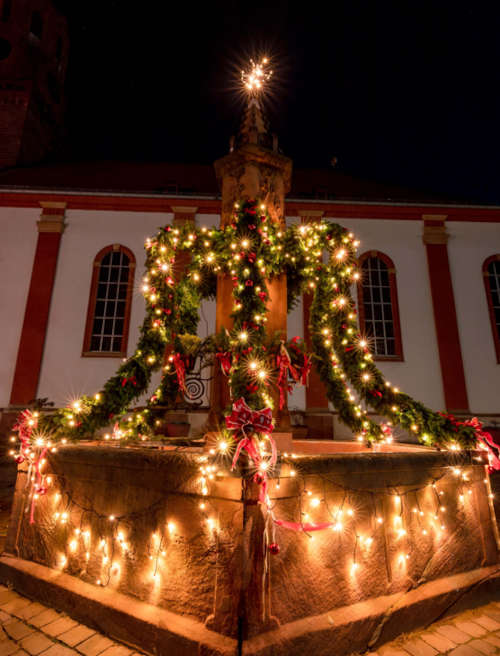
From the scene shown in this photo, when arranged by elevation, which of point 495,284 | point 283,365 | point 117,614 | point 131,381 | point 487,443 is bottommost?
point 117,614

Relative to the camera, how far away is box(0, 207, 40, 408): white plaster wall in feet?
33.3

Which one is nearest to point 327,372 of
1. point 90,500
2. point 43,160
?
point 90,500

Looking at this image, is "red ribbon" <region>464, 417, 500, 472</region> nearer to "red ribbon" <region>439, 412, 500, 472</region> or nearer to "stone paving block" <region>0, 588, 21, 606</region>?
"red ribbon" <region>439, 412, 500, 472</region>

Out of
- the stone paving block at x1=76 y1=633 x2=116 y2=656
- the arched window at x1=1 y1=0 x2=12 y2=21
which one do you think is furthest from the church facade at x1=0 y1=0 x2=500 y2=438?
the arched window at x1=1 y1=0 x2=12 y2=21

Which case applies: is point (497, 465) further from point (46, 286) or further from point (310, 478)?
point (46, 286)

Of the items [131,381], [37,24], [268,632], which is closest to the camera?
[268,632]

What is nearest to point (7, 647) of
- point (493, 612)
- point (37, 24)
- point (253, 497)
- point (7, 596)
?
point (7, 596)

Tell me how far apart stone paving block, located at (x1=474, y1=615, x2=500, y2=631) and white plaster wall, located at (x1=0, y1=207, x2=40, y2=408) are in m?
10.8

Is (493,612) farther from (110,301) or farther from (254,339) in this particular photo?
(110,301)

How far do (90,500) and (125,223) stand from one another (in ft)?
33.0

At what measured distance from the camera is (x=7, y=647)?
2.24 meters

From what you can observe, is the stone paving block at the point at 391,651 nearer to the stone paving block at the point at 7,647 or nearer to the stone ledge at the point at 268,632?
the stone ledge at the point at 268,632

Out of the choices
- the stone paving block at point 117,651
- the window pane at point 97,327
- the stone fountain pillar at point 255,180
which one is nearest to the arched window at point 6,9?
the window pane at point 97,327

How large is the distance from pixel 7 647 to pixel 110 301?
9752 mm
